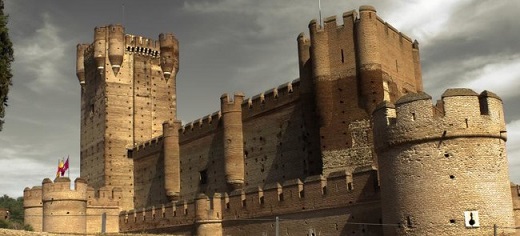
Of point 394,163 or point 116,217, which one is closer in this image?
point 394,163

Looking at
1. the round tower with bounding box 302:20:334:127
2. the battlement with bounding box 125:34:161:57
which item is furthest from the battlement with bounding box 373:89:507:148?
the battlement with bounding box 125:34:161:57

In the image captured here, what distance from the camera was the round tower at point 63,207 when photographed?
3366cm

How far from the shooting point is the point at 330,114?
87.8ft

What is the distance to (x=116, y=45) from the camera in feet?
145

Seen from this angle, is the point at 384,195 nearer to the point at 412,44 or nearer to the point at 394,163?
the point at 394,163

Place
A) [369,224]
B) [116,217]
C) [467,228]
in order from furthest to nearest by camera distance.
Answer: [116,217], [369,224], [467,228]

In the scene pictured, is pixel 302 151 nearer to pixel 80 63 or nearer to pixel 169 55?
pixel 169 55

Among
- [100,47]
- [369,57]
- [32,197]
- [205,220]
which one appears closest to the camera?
[369,57]

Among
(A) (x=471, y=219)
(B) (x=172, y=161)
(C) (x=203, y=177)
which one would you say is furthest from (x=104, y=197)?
(A) (x=471, y=219)

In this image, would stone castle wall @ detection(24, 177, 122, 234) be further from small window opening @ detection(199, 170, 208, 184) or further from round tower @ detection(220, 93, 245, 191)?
round tower @ detection(220, 93, 245, 191)

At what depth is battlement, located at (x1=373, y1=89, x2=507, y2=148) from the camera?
1803 cm

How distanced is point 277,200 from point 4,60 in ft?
36.5

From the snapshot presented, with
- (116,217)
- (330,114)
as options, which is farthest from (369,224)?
(116,217)

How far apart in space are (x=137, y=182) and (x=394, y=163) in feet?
88.7
